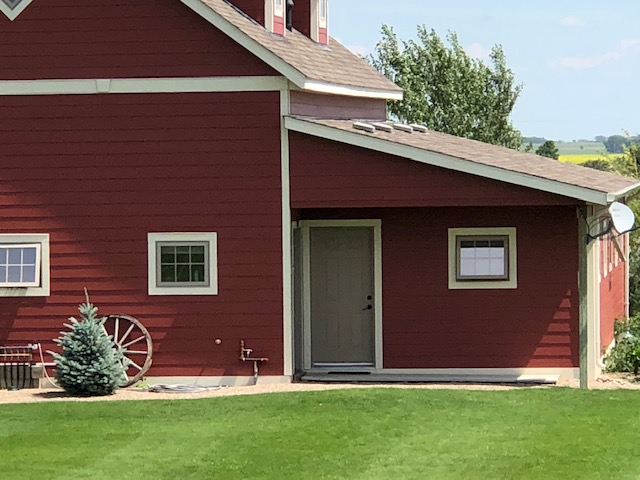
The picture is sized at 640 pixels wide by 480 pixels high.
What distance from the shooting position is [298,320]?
840 inches

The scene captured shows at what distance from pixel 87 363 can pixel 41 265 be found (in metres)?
1.83

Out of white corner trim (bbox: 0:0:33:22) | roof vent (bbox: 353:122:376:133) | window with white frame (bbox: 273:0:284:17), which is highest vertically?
window with white frame (bbox: 273:0:284:17)

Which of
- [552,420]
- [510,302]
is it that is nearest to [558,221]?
[510,302]

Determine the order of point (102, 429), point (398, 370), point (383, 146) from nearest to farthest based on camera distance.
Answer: point (102, 429) → point (383, 146) → point (398, 370)

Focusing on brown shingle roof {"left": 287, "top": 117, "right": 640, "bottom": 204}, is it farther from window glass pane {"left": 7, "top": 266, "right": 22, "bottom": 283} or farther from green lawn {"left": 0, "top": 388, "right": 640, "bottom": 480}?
window glass pane {"left": 7, "top": 266, "right": 22, "bottom": 283}

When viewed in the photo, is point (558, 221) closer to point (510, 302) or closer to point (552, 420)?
point (510, 302)

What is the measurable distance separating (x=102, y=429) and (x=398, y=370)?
5.77 m

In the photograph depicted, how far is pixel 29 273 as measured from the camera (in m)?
20.5

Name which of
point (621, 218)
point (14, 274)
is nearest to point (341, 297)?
point (621, 218)

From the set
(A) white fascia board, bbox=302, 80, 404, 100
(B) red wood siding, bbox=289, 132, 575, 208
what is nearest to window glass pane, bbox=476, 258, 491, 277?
(B) red wood siding, bbox=289, 132, 575, 208

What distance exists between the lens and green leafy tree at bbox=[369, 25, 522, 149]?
49.7 m

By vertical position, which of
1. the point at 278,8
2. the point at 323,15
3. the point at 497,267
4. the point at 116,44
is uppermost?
the point at 323,15

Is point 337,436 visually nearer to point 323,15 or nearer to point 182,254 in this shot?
point 182,254

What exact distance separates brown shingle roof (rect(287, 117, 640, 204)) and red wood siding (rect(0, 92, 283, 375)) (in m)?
0.99
